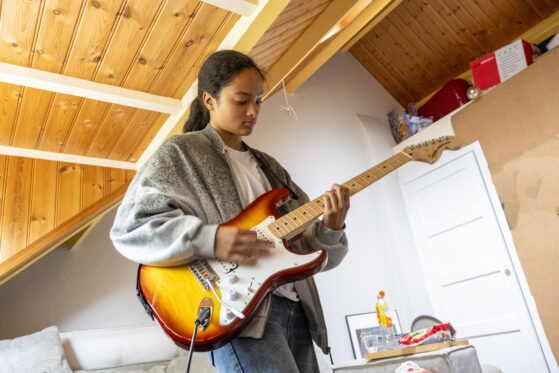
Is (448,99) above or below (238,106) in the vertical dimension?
above

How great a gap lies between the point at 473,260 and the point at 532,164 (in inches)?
31.6

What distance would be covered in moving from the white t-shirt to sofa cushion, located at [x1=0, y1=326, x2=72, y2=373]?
1501 mm

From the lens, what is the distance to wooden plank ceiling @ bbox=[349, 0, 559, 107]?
11.9 feet

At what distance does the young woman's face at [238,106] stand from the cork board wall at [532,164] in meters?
2.54

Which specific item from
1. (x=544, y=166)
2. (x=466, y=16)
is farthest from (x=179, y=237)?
(x=466, y=16)

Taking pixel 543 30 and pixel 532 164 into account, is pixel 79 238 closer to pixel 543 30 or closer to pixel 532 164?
pixel 532 164

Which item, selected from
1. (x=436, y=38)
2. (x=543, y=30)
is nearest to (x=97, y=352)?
(x=436, y=38)

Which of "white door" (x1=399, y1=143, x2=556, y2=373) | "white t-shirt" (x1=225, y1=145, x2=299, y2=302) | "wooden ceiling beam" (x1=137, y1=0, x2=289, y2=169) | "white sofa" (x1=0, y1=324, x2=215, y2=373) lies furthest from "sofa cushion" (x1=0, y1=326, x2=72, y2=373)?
"white door" (x1=399, y1=143, x2=556, y2=373)

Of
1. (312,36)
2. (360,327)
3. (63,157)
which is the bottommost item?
(360,327)

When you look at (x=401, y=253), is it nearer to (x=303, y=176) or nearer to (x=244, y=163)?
(x=303, y=176)

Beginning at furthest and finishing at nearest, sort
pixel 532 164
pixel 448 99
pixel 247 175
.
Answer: pixel 448 99
pixel 532 164
pixel 247 175

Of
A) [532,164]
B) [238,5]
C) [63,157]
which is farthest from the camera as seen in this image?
[532,164]

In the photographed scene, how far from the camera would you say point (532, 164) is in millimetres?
3070

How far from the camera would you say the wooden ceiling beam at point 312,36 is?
263 centimetres
